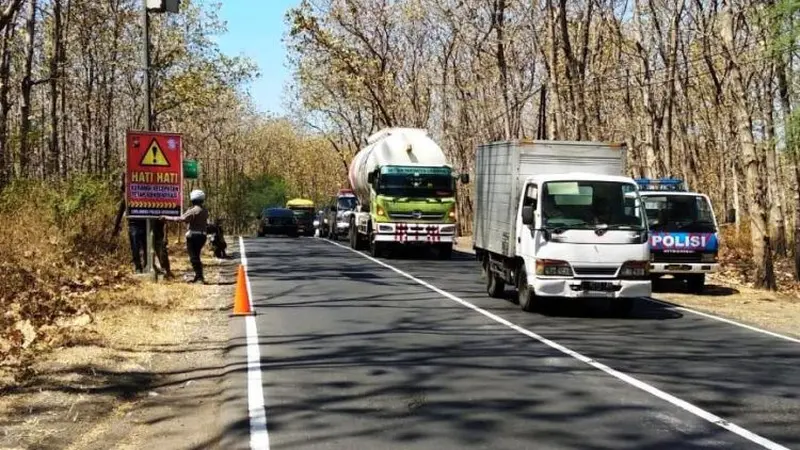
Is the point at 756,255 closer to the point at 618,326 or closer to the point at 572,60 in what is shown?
the point at 618,326

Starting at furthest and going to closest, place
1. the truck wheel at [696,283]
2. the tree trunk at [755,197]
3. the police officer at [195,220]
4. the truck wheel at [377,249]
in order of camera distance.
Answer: the truck wheel at [377,249], the tree trunk at [755,197], the truck wheel at [696,283], the police officer at [195,220]

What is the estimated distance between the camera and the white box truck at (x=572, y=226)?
14109 millimetres

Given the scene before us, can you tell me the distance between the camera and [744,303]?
1784 centimetres

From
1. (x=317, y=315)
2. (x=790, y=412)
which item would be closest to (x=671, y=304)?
(x=317, y=315)

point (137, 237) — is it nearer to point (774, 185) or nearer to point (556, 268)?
point (556, 268)

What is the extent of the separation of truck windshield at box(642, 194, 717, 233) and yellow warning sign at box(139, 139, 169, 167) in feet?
33.9

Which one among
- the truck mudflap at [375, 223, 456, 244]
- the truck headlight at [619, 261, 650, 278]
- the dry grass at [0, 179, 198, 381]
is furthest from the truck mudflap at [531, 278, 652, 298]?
the truck mudflap at [375, 223, 456, 244]

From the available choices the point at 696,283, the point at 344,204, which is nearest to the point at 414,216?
the point at 696,283

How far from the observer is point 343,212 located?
140 ft

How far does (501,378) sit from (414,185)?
17960 mm

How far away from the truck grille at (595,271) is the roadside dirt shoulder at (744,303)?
255 centimetres

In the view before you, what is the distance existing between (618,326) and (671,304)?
4.14 meters

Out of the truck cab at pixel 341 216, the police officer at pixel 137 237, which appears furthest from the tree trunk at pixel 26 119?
the truck cab at pixel 341 216

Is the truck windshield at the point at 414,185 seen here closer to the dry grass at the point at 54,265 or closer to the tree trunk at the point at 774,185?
the dry grass at the point at 54,265
